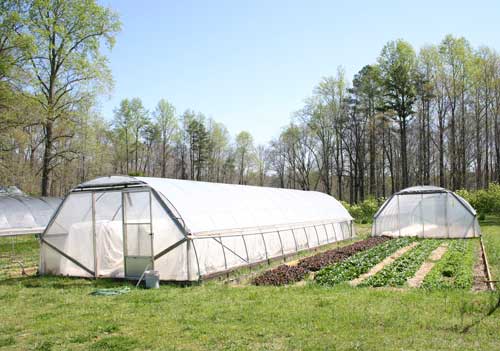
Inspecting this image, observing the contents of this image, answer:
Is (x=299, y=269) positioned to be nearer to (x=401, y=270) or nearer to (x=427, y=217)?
(x=401, y=270)

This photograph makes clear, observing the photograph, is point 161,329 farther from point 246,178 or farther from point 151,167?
point 246,178

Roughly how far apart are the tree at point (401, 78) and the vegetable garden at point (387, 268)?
27087 mm

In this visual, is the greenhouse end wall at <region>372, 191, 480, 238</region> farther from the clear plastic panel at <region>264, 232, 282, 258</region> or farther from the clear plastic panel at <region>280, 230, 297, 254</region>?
the clear plastic panel at <region>264, 232, 282, 258</region>

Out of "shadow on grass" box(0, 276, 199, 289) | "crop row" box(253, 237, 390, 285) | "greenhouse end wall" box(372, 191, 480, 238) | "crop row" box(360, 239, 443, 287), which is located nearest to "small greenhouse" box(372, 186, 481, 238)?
"greenhouse end wall" box(372, 191, 480, 238)

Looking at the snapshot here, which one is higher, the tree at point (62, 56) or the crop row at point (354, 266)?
the tree at point (62, 56)

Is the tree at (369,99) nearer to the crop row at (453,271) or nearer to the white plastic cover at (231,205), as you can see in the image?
the white plastic cover at (231,205)

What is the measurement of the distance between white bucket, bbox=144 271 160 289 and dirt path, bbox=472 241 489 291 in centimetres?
764

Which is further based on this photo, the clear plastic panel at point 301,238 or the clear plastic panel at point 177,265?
the clear plastic panel at point 301,238

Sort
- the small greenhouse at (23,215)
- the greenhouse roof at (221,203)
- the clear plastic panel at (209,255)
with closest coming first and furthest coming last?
1. the clear plastic panel at (209,255)
2. the greenhouse roof at (221,203)
3. the small greenhouse at (23,215)

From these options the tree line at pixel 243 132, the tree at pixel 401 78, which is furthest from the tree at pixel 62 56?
the tree at pixel 401 78

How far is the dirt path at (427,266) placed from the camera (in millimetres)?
12238

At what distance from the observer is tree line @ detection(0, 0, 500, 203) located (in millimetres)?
28172

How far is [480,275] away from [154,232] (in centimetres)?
924

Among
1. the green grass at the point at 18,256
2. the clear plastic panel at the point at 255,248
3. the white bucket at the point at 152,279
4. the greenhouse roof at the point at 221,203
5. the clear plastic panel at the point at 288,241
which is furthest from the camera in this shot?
the clear plastic panel at the point at 288,241
